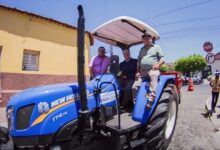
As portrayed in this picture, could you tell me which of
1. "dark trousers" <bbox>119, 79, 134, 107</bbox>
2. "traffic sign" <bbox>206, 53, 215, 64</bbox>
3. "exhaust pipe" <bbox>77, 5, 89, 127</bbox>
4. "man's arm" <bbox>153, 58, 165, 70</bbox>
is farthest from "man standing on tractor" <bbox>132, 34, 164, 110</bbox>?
"traffic sign" <bbox>206, 53, 215, 64</bbox>

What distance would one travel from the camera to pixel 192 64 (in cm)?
5194

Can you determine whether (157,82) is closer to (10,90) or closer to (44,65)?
(10,90)

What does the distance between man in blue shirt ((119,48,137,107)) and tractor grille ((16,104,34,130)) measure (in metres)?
1.91

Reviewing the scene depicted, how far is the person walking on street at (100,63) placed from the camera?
483 centimetres

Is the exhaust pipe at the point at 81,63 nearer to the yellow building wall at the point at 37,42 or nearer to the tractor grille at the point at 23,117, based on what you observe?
the tractor grille at the point at 23,117

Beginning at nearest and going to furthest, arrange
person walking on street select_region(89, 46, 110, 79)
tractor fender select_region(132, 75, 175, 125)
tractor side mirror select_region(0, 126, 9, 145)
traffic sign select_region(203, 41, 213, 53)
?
tractor side mirror select_region(0, 126, 9, 145) → tractor fender select_region(132, 75, 175, 125) → person walking on street select_region(89, 46, 110, 79) → traffic sign select_region(203, 41, 213, 53)

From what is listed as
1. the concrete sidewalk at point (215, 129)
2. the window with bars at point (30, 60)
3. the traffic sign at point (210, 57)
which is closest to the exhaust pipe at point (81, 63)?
the concrete sidewalk at point (215, 129)

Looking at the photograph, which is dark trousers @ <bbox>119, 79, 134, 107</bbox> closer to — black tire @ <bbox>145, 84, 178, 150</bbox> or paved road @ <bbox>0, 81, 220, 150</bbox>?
black tire @ <bbox>145, 84, 178, 150</bbox>

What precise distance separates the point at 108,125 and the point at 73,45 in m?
10.8

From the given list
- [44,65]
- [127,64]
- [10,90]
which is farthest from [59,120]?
[44,65]

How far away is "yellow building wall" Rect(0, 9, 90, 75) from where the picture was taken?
1061 cm

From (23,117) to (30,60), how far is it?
9.08 meters

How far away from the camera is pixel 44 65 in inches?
477

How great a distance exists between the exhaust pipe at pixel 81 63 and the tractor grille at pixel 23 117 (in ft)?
2.08
